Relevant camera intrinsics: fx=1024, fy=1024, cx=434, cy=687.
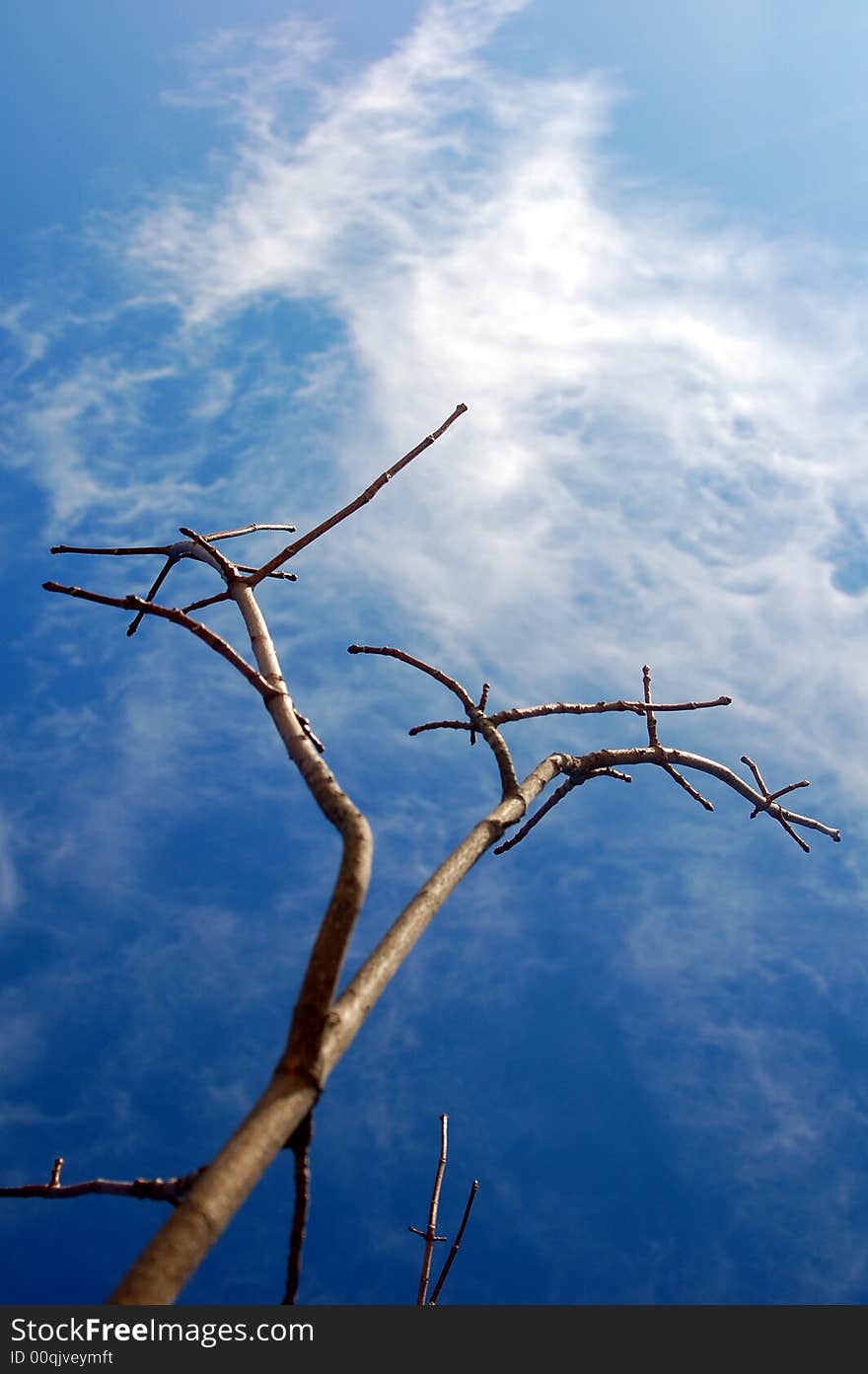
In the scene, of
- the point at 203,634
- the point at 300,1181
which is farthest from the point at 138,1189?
the point at 203,634

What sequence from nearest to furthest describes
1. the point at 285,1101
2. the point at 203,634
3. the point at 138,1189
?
the point at 285,1101, the point at 138,1189, the point at 203,634

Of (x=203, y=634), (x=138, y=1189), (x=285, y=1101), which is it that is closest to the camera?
(x=285, y=1101)

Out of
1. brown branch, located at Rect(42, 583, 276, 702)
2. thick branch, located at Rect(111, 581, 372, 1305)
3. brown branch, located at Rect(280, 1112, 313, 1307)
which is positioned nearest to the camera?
thick branch, located at Rect(111, 581, 372, 1305)

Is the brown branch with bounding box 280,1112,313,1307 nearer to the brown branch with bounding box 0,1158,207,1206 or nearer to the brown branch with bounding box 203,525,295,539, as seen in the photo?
the brown branch with bounding box 0,1158,207,1206

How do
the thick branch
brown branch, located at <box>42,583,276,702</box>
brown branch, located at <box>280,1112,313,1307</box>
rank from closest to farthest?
the thick branch → brown branch, located at <box>280,1112,313,1307</box> → brown branch, located at <box>42,583,276,702</box>

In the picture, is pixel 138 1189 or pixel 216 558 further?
pixel 216 558

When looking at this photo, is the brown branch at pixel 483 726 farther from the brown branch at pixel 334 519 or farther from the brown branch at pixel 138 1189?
the brown branch at pixel 138 1189

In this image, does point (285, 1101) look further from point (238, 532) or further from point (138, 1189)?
point (238, 532)

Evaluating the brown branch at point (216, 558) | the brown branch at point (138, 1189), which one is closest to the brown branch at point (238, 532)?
the brown branch at point (216, 558)

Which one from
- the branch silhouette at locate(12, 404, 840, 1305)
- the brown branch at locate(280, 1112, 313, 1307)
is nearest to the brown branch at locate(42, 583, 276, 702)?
the branch silhouette at locate(12, 404, 840, 1305)

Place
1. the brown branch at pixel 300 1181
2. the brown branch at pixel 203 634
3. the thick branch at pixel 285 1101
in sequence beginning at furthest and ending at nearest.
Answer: the brown branch at pixel 203 634, the brown branch at pixel 300 1181, the thick branch at pixel 285 1101

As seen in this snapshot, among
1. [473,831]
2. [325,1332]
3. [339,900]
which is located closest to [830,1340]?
[325,1332]

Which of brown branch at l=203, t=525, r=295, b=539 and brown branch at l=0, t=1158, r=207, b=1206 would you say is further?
brown branch at l=203, t=525, r=295, b=539
